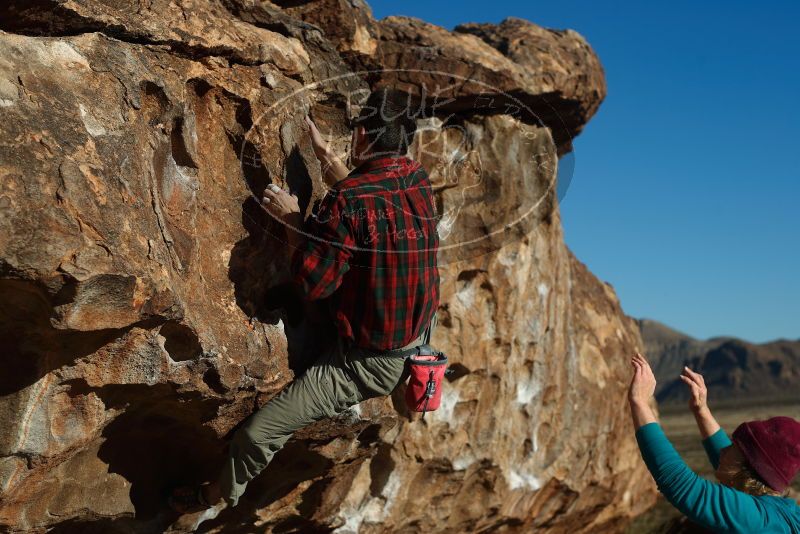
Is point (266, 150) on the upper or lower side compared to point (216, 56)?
lower

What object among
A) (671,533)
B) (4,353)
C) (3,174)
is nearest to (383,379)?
(4,353)

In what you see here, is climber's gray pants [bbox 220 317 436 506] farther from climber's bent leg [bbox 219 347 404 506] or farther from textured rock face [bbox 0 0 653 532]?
textured rock face [bbox 0 0 653 532]

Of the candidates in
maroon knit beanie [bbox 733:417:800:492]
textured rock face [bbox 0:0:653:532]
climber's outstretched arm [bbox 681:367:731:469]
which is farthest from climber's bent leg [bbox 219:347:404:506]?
maroon knit beanie [bbox 733:417:800:492]

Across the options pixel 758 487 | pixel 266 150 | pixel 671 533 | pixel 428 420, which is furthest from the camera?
pixel 671 533

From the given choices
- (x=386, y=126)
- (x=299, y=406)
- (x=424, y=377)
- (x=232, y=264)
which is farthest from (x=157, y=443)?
(x=386, y=126)

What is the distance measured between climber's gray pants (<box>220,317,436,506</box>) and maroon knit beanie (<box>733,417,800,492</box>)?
2.35 metres

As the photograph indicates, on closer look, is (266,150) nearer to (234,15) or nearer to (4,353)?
(234,15)

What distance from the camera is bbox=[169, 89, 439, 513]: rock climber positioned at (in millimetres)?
5105

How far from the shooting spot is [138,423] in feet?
19.1

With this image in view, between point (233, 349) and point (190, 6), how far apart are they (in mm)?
2358

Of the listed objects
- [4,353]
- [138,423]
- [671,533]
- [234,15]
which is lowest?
[671,533]

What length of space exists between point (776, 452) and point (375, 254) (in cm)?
248

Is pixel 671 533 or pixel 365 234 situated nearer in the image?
pixel 365 234

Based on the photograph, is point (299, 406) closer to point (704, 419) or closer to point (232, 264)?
point (232, 264)
